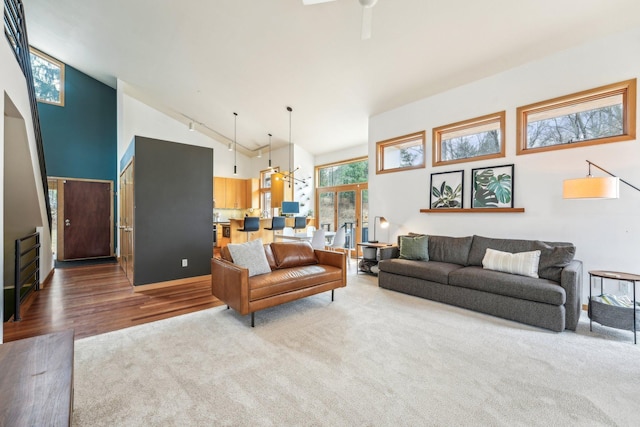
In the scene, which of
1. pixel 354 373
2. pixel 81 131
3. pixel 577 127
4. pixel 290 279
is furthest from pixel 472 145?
pixel 81 131

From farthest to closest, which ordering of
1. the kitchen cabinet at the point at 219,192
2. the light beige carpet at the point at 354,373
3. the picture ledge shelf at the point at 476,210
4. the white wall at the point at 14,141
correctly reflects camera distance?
the kitchen cabinet at the point at 219,192
the picture ledge shelf at the point at 476,210
the white wall at the point at 14,141
the light beige carpet at the point at 354,373

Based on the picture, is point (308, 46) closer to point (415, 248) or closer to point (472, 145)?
point (472, 145)

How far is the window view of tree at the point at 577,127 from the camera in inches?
131

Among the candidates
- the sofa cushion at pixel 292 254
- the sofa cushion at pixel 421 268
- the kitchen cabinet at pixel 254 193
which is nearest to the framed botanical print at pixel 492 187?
the sofa cushion at pixel 421 268

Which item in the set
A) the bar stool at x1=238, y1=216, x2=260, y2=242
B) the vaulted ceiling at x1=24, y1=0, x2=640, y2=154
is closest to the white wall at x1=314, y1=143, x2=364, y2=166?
the vaulted ceiling at x1=24, y1=0, x2=640, y2=154

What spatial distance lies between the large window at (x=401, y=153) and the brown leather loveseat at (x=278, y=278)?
254 cm

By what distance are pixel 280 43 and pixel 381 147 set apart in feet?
8.90

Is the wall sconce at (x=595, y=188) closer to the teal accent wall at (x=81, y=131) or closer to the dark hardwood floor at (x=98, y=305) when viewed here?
the dark hardwood floor at (x=98, y=305)

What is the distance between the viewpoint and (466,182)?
448 centimetres

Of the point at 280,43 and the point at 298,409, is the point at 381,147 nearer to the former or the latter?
the point at 280,43

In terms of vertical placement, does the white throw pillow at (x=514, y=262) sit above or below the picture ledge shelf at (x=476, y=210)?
below

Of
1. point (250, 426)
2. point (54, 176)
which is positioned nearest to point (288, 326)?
point (250, 426)

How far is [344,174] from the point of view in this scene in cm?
766

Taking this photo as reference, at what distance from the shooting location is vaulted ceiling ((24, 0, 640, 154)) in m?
3.24
